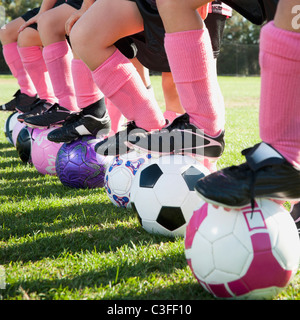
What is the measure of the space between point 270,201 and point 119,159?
1346 millimetres

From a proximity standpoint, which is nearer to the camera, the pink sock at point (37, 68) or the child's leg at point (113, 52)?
the child's leg at point (113, 52)

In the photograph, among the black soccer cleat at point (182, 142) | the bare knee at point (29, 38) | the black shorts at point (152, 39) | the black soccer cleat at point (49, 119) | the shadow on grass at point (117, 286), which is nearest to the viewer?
the shadow on grass at point (117, 286)

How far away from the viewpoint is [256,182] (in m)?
1.41

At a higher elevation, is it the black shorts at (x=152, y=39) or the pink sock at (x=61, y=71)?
the black shorts at (x=152, y=39)

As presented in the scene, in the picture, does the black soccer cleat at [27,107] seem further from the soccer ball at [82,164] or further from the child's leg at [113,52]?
the child's leg at [113,52]

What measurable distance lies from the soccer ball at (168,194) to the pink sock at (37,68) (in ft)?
8.63

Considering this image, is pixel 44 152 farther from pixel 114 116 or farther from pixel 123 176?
pixel 123 176

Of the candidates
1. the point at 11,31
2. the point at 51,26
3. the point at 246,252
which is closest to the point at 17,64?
the point at 11,31

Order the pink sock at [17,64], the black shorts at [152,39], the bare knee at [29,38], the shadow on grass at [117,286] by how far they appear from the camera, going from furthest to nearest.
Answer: the pink sock at [17,64]
the bare knee at [29,38]
the black shorts at [152,39]
the shadow on grass at [117,286]

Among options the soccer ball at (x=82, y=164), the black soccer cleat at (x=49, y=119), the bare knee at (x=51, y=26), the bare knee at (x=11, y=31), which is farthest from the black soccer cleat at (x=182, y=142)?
the bare knee at (x=11, y=31)

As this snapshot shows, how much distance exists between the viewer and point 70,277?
5.48 feet

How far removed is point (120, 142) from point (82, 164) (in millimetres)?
643

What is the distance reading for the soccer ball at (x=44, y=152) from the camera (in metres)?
3.50
